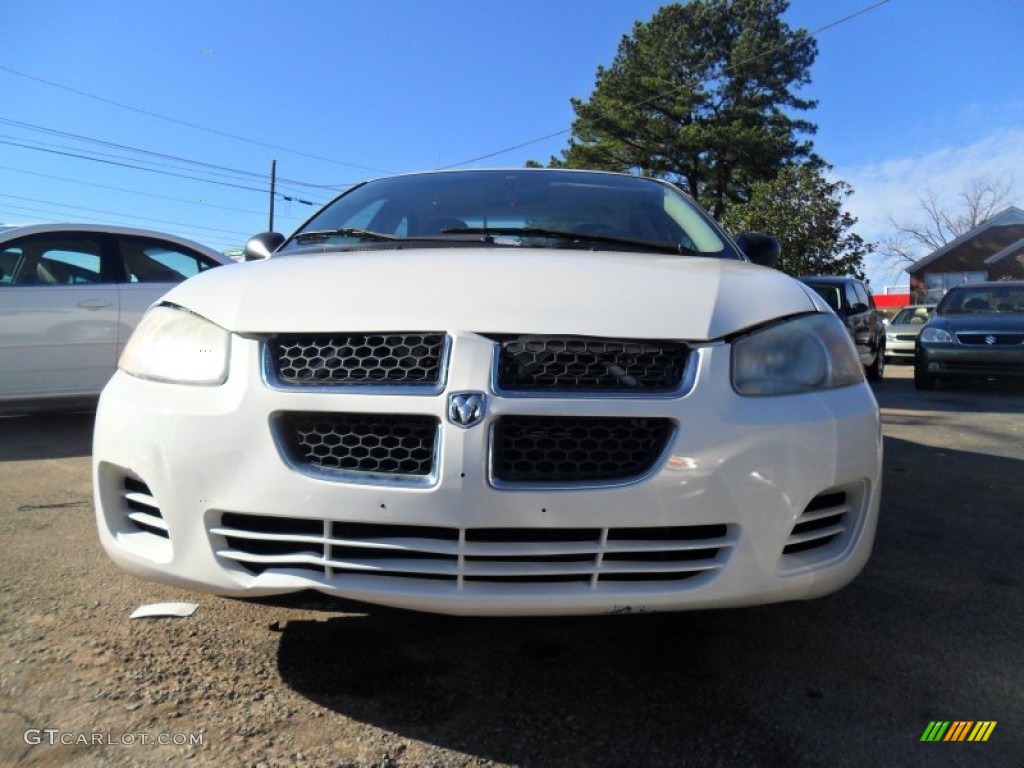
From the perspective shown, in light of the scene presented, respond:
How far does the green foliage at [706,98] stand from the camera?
99.7ft

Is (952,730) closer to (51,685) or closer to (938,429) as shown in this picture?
(51,685)

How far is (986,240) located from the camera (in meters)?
34.0

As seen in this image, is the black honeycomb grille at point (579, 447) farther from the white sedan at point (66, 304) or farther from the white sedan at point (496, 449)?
the white sedan at point (66, 304)

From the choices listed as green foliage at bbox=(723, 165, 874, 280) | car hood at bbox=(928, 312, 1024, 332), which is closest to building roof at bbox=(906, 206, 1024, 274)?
green foliage at bbox=(723, 165, 874, 280)

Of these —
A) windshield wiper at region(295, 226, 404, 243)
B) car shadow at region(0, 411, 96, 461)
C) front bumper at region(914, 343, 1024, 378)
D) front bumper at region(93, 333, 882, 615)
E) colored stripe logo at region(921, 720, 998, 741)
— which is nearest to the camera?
front bumper at region(93, 333, 882, 615)

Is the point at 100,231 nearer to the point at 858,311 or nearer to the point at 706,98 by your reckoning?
the point at 858,311

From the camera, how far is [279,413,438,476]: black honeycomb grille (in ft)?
5.63

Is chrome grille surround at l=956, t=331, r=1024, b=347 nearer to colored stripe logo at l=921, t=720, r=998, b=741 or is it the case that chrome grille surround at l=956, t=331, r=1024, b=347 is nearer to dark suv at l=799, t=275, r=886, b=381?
dark suv at l=799, t=275, r=886, b=381

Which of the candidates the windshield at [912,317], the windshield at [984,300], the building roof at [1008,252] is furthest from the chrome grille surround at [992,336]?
the building roof at [1008,252]

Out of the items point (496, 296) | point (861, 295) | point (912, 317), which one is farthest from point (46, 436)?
point (912, 317)

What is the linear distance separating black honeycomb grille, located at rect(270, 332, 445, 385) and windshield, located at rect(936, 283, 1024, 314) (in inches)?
411

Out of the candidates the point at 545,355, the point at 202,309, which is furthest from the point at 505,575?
the point at 202,309

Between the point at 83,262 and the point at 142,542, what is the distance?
4723mm

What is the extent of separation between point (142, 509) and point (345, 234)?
4.18ft
